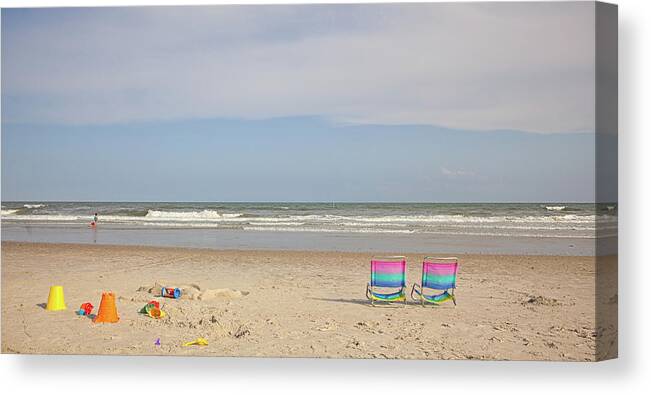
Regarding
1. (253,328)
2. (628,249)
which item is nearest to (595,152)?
(628,249)

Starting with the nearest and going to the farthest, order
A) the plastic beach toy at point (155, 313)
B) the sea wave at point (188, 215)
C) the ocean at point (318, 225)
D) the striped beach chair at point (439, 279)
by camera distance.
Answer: the plastic beach toy at point (155, 313) < the striped beach chair at point (439, 279) < the ocean at point (318, 225) < the sea wave at point (188, 215)

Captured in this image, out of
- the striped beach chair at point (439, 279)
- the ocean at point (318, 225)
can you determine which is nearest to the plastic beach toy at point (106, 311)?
the ocean at point (318, 225)

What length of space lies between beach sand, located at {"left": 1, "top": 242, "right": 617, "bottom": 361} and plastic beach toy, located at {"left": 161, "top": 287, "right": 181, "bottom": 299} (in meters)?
0.14

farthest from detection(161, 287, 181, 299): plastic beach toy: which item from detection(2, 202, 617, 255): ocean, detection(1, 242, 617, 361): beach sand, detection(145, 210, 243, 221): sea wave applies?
detection(145, 210, 243, 221): sea wave

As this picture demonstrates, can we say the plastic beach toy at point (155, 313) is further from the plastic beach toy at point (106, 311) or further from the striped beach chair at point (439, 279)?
the striped beach chair at point (439, 279)

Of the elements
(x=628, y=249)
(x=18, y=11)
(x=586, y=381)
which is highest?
(x=18, y=11)

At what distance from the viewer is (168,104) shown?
9164 millimetres

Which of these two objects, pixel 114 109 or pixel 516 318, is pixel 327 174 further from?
pixel 516 318

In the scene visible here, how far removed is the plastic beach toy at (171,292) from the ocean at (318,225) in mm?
2305

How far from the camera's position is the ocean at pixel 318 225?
15570 millimetres

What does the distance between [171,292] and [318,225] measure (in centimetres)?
1382

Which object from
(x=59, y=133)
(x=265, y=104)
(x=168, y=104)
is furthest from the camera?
(x=265, y=104)

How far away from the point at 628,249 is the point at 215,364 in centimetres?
427

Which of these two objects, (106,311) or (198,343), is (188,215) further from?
(198,343)
